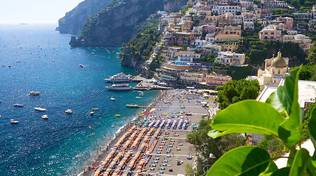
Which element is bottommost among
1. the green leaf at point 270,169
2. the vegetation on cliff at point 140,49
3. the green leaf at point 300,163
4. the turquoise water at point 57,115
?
the turquoise water at point 57,115

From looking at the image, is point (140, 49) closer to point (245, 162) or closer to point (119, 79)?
point (119, 79)

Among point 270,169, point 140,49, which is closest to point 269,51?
point 140,49

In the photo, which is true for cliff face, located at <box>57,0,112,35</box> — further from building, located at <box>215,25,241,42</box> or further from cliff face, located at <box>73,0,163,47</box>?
building, located at <box>215,25,241,42</box>

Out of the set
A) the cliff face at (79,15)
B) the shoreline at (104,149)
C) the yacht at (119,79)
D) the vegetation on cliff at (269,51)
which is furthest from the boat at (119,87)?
the cliff face at (79,15)

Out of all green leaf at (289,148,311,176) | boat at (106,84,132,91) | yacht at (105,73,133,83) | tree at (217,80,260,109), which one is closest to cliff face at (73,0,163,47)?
yacht at (105,73,133,83)

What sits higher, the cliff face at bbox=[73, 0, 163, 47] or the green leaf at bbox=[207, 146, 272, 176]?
the green leaf at bbox=[207, 146, 272, 176]

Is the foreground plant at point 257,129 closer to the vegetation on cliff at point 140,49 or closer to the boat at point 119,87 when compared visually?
the boat at point 119,87
